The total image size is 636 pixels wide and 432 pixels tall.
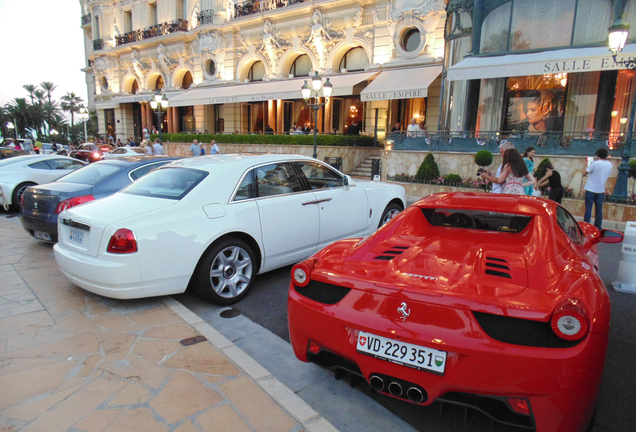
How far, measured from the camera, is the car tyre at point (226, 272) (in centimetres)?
402

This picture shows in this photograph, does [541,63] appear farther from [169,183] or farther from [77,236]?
[77,236]

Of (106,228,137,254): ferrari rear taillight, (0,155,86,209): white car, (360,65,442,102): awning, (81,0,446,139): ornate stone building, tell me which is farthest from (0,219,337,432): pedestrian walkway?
(81,0,446,139): ornate stone building

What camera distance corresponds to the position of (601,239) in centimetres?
367

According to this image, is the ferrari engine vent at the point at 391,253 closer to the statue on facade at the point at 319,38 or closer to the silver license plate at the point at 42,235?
the silver license plate at the point at 42,235

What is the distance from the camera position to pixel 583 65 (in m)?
11.4

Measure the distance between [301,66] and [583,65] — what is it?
16.7 meters

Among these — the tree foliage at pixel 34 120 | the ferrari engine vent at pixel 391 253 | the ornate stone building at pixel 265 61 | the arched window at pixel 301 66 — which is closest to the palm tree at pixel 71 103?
the tree foliage at pixel 34 120

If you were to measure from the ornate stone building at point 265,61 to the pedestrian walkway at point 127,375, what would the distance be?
15.1m

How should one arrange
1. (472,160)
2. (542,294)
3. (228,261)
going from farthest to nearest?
(472,160), (228,261), (542,294)

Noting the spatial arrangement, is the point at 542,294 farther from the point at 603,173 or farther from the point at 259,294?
the point at 603,173

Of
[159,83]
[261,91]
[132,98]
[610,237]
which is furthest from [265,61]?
[610,237]

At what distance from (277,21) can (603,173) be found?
21.4 meters

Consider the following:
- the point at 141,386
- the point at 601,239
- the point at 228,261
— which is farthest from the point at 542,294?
the point at 228,261

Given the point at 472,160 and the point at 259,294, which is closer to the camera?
the point at 259,294
